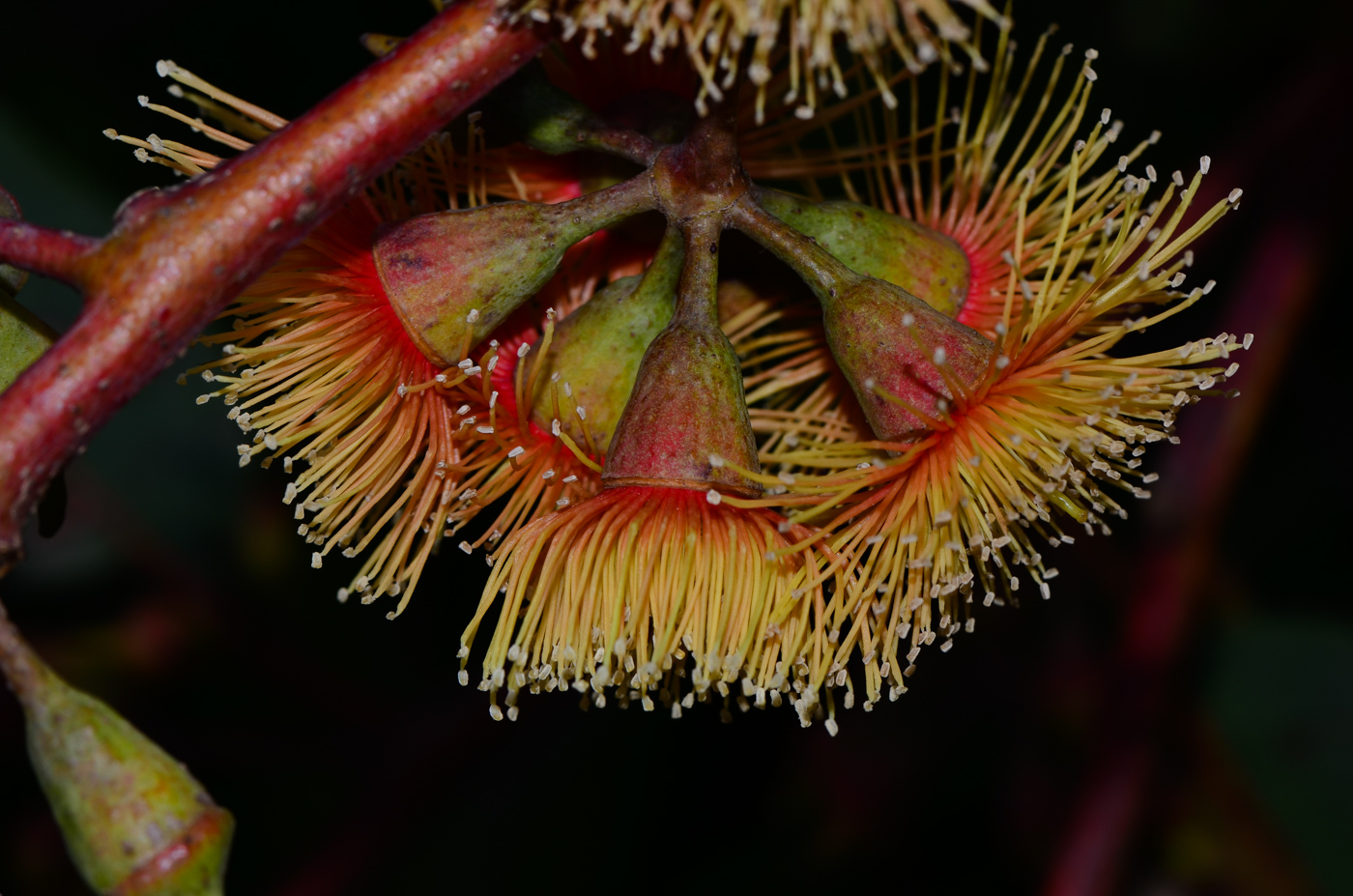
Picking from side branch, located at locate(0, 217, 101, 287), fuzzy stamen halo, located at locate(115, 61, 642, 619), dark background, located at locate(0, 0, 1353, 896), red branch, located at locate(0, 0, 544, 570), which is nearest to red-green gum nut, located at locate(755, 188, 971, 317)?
fuzzy stamen halo, located at locate(115, 61, 642, 619)

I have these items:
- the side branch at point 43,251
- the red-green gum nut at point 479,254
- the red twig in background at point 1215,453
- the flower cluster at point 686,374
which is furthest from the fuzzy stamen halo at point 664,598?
the red twig in background at point 1215,453

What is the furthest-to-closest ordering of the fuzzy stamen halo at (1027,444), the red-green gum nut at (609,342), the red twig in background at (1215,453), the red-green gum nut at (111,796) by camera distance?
the red twig in background at (1215,453) → the red-green gum nut at (609,342) → the fuzzy stamen halo at (1027,444) → the red-green gum nut at (111,796)

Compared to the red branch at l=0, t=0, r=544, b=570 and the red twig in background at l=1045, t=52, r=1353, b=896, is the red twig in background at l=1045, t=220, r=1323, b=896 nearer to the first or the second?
the red twig in background at l=1045, t=52, r=1353, b=896

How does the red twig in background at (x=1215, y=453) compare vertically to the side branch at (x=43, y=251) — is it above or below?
above

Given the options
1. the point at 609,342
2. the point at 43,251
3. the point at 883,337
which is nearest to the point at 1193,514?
the point at 883,337

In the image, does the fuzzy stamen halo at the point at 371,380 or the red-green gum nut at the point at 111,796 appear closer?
the red-green gum nut at the point at 111,796

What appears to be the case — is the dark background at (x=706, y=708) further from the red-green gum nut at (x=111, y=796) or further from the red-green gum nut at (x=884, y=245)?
the red-green gum nut at (x=111, y=796)

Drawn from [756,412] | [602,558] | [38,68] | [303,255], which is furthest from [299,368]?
[38,68]

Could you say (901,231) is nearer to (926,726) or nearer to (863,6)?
(863,6)

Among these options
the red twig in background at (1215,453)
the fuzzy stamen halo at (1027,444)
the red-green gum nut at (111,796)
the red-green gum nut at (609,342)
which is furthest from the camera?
the red twig in background at (1215,453)

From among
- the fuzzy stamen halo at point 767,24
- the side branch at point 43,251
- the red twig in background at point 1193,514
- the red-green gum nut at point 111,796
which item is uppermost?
the red twig in background at point 1193,514
